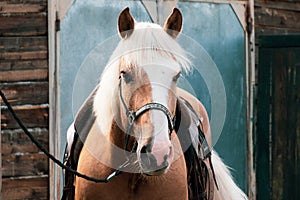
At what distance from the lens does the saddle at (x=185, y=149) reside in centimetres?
447

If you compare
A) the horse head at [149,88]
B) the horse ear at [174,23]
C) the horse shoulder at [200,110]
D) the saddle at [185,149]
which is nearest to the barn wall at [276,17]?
the horse shoulder at [200,110]

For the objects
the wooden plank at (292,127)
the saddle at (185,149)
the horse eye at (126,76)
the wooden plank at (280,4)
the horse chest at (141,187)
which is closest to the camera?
the horse eye at (126,76)

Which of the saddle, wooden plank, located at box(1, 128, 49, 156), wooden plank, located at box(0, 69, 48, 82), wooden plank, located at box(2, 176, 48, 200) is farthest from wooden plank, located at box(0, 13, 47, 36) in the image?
the saddle

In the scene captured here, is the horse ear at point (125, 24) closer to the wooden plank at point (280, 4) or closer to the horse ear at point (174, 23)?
the horse ear at point (174, 23)

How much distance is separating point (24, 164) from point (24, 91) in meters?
0.61

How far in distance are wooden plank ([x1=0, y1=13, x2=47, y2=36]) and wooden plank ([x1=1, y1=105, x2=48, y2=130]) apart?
62 cm

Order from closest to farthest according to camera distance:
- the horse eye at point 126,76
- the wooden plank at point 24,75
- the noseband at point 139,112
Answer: the noseband at point 139,112
the horse eye at point 126,76
the wooden plank at point 24,75

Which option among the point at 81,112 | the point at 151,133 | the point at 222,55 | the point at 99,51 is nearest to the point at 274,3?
the point at 222,55

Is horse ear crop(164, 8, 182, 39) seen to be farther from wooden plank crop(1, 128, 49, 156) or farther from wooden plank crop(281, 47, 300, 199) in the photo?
wooden plank crop(281, 47, 300, 199)

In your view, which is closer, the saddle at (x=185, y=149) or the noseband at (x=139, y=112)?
the noseband at (x=139, y=112)

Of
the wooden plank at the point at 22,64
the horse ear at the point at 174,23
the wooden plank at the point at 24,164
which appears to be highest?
the horse ear at the point at 174,23

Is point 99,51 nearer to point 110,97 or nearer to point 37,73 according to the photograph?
point 37,73

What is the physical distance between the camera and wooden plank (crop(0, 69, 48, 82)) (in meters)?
6.71

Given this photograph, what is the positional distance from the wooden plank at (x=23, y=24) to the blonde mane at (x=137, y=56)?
8.76 ft
